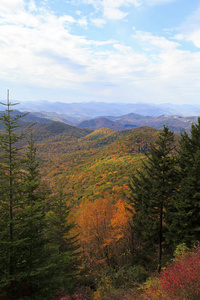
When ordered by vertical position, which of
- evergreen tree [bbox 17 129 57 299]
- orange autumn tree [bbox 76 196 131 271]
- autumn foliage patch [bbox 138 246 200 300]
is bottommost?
orange autumn tree [bbox 76 196 131 271]

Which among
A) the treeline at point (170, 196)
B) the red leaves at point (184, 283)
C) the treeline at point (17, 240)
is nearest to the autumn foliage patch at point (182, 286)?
the red leaves at point (184, 283)

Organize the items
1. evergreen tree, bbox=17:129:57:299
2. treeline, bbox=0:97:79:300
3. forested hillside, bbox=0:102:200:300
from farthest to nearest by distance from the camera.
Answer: evergreen tree, bbox=17:129:57:299, forested hillside, bbox=0:102:200:300, treeline, bbox=0:97:79:300

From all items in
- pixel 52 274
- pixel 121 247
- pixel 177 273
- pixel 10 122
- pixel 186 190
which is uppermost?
pixel 10 122

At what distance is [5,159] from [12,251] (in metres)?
5.95

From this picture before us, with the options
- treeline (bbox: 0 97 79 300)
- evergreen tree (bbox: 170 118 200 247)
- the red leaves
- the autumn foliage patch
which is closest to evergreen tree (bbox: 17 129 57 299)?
treeline (bbox: 0 97 79 300)

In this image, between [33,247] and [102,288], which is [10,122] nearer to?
[33,247]

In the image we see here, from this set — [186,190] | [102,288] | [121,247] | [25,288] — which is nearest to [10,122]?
[25,288]

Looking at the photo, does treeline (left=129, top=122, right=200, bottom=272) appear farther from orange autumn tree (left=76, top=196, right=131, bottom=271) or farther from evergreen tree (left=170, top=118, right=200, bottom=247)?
orange autumn tree (left=76, top=196, right=131, bottom=271)

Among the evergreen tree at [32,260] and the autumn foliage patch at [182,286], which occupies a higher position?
the autumn foliage patch at [182,286]

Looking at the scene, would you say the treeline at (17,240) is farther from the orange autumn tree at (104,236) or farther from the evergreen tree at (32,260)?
the orange autumn tree at (104,236)

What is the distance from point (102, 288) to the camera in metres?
14.8

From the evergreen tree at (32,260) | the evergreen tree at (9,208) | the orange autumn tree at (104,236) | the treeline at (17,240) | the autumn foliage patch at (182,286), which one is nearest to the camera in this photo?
the autumn foliage patch at (182,286)

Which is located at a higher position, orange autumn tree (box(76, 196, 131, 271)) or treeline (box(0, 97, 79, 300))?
treeline (box(0, 97, 79, 300))

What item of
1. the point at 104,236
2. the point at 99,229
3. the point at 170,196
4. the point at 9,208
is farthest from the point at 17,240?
the point at 104,236
